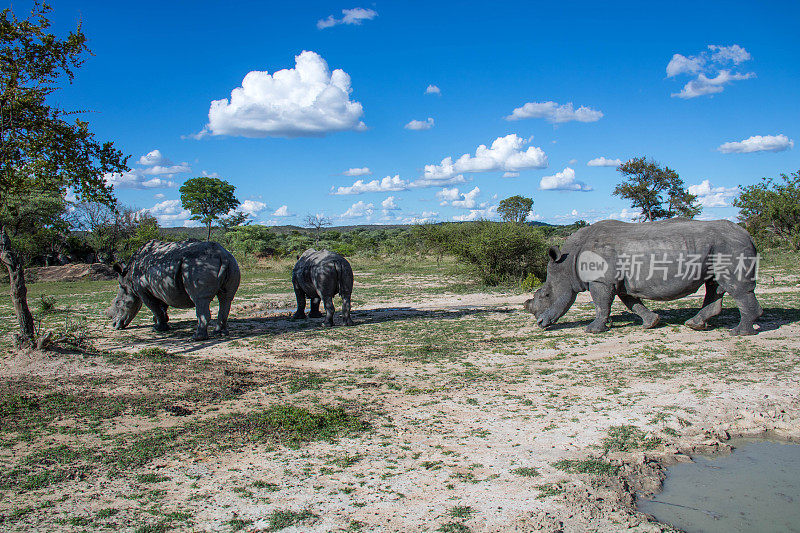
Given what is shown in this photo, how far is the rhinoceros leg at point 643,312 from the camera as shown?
38.1ft

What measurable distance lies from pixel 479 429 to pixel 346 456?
1596 millimetres

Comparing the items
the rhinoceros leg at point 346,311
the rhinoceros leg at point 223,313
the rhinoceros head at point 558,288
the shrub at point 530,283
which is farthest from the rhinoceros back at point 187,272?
the shrub at point 530,283

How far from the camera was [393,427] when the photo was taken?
21.0 feet

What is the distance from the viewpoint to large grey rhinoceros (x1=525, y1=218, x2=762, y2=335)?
10531 mm

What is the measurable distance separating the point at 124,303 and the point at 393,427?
31.8 feet

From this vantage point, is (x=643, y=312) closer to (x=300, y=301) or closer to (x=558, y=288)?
(x=558, y=288)

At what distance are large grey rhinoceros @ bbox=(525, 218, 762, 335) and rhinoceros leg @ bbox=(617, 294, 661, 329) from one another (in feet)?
0.06

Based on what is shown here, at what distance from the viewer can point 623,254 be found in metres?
11.3

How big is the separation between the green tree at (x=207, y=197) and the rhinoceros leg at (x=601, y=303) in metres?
55.1

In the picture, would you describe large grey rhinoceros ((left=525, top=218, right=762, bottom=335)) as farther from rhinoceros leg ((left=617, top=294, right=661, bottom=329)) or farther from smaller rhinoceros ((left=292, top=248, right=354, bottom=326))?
smaller rhinoceros ((left=292, top=248, right=354, bottom=326))

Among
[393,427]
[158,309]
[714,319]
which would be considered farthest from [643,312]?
[158,309]

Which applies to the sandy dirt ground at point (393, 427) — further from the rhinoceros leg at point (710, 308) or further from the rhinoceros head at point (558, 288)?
the rhinoceros head at point (558, 288)

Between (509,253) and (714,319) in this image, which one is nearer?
(714,319)

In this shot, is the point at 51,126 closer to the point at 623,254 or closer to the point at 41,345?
the point at 41,345
